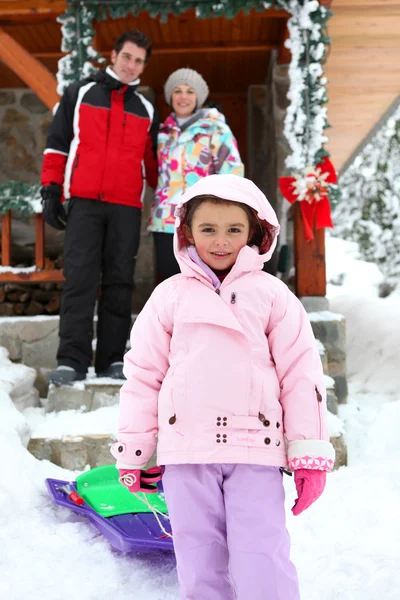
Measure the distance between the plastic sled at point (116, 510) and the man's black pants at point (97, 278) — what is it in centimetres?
88

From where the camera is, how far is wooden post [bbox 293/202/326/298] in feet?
13.3

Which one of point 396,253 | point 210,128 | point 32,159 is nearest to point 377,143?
point 396,253

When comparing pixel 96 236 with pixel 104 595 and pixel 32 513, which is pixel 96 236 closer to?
pixel 32 513

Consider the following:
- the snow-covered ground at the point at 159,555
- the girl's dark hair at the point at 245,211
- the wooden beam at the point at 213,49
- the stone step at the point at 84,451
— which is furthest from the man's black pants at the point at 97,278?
the wooden beam at the point at 213,49

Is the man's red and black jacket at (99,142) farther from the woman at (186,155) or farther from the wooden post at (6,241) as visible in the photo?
the wooden post at (6,241)

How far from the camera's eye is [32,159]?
5938 mm

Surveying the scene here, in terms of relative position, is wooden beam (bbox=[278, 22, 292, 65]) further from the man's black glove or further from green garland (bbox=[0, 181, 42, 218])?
the man's black glove

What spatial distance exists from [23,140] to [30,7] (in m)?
1.96

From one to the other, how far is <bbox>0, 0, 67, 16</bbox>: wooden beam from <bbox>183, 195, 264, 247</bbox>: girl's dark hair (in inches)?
123

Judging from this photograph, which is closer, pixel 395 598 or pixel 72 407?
pixel 395 598

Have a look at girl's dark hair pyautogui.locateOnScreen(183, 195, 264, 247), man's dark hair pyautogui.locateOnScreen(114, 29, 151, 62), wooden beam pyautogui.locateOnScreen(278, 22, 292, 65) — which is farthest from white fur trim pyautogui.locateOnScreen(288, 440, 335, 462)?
wooden beam pyautogui.locateOnScreen(278, 22, 292, 65)

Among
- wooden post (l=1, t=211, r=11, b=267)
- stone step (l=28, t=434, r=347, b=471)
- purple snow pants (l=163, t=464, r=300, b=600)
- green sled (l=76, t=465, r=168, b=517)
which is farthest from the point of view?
wooden post (l=1, t=211, r=11, b=267)

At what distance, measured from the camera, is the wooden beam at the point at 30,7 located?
4094mm

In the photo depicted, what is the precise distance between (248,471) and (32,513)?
131 cm
